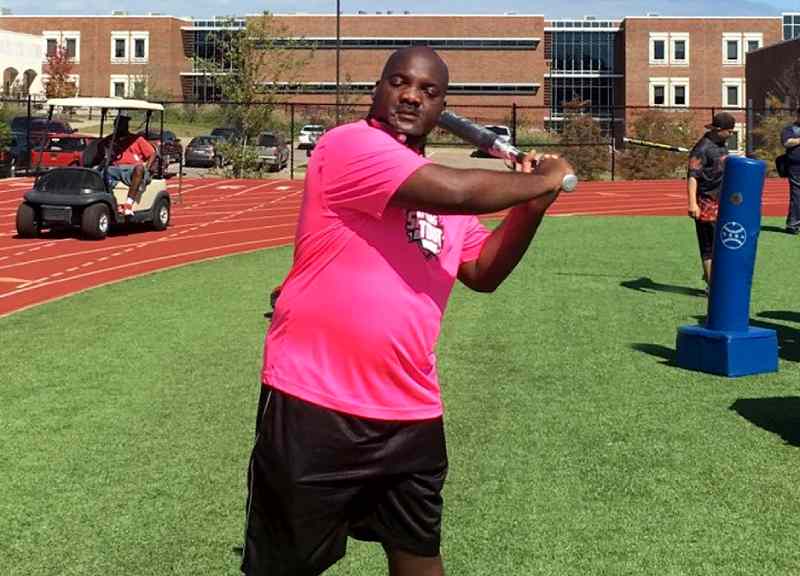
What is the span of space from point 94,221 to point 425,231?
14123 millimetres

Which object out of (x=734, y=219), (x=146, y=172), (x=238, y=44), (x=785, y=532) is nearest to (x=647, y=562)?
(x=785, y=532)

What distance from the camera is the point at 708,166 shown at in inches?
389

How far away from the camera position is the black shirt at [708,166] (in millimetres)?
9844

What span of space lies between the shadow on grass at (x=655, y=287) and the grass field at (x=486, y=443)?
690 millimetres

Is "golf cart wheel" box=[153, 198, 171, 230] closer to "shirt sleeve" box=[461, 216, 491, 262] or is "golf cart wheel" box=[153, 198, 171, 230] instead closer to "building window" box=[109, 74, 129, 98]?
"shirt sleeve" box=[461, 216, 491, 262]

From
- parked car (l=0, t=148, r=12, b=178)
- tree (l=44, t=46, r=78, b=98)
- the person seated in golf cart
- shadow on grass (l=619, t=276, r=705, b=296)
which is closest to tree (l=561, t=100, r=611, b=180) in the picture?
parked car (l=0, t=148, r=12, b=178)

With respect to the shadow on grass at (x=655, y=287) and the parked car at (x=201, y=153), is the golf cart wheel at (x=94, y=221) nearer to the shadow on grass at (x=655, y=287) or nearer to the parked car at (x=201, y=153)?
the shadow on grass at (x=655, y=287)

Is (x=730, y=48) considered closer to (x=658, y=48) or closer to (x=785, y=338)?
(x=658, y=48)

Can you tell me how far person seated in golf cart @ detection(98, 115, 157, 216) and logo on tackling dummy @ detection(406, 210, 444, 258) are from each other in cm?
1448

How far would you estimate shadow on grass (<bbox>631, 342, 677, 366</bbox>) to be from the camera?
754 cm

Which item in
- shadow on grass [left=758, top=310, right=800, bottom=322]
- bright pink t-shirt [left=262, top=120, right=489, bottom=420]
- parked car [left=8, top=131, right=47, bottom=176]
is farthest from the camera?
parked car [left=8, top=131, right=47, bottom=176]

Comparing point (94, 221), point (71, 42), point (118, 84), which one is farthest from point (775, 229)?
point (71, 42)

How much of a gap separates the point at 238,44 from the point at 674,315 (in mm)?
26210

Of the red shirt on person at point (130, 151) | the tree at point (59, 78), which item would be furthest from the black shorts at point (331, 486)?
the tree at point (59, 78)
